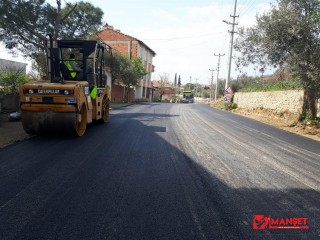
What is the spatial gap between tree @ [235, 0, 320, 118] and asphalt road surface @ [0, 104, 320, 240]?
663 cm

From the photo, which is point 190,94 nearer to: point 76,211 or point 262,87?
point 262,87

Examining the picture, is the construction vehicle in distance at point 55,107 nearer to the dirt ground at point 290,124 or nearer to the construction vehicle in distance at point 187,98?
the dirt ground at point 290,124

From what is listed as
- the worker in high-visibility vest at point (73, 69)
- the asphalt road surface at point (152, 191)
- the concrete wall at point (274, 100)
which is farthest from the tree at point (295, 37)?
the worker in high-visibility vest at point (73, 69)

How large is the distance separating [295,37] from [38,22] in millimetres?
14222

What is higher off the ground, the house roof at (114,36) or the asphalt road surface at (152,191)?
the house roof at (114,36)

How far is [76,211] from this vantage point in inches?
154

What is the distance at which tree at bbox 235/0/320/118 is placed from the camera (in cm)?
1292

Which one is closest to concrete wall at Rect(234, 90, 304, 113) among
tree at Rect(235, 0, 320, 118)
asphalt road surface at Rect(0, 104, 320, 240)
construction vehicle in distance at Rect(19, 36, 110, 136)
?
tree at Rect(235, 0, 320, 118)

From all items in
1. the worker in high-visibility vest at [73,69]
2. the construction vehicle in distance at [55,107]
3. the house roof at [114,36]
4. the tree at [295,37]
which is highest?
the house roof at [114,36]

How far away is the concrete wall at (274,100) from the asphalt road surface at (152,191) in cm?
1210

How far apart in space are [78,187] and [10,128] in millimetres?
6383

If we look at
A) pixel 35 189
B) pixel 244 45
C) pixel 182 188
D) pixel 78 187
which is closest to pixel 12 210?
pixel 35 189

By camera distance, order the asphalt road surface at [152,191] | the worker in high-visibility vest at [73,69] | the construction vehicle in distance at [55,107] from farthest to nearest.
Result: 1. the worker in high-visibility vest at [73,69]
2. the construction vehicle in distance at [55,107]
3. the asphalt road surface at [152,191]

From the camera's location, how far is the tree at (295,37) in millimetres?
12916
